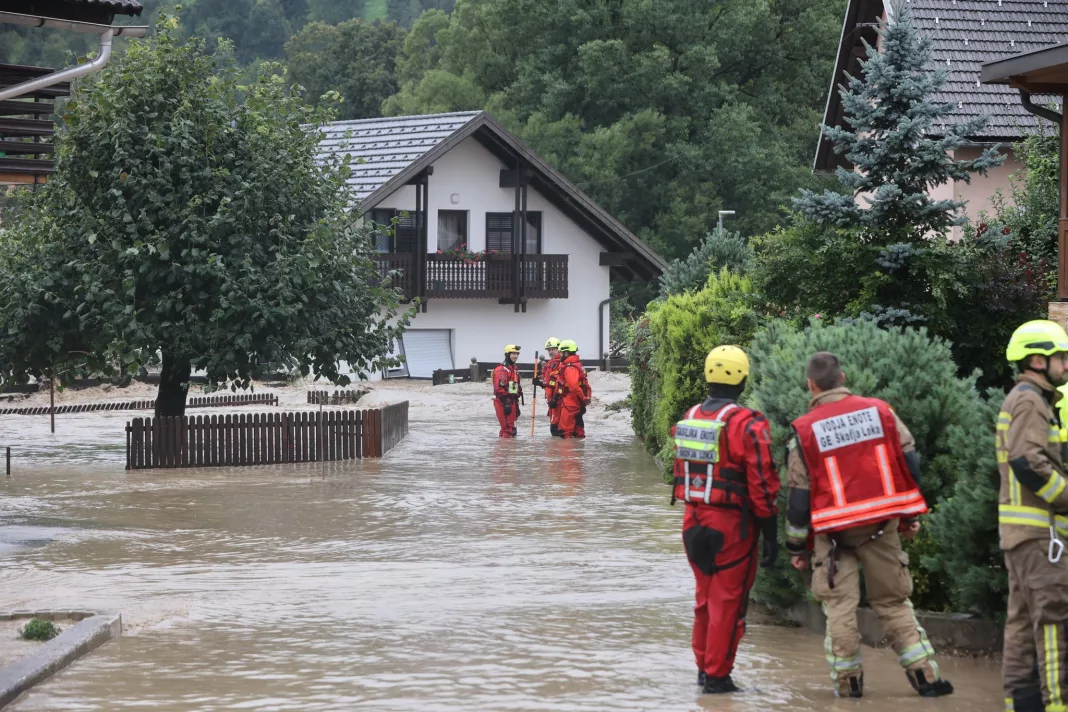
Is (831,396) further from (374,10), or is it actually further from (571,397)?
(374,10)

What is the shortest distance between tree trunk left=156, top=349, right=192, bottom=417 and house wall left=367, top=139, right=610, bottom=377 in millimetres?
21046

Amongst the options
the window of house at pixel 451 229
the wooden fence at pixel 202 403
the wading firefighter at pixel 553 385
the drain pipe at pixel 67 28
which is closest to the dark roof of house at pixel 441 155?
the window of house at pixel 451 229

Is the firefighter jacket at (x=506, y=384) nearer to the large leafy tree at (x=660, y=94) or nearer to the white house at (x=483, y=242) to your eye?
the white house at (x=483, y=242)

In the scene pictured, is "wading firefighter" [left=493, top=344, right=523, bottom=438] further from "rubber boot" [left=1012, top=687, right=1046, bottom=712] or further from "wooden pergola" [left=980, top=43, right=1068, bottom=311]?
"rubber boot" [left=1012, top=687, right=1046, bottom=712]

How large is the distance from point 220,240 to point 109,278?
1622 mm

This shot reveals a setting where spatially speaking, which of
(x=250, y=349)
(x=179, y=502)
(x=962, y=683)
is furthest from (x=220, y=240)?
(x=962, y=683)

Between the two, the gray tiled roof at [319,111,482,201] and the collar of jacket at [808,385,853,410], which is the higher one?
the gray tiled roof at [319,111,482,201]

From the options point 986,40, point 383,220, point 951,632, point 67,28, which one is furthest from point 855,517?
point 383,220

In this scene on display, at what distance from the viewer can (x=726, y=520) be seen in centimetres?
854

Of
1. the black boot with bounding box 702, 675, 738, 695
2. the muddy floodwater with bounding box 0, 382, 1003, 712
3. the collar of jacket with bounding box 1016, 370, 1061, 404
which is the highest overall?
the collar of jacket with bounding box 1016, 370, 1061, 404

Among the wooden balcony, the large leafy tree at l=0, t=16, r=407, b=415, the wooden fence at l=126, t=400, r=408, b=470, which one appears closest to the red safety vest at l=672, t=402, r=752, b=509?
the large leafy tree at l=0, t=16, r=407, b=415

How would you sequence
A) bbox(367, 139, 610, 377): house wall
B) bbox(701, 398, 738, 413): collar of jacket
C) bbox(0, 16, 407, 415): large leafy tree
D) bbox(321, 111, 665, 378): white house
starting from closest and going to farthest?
bbox(701, 398, 738, 413): collar of jacket, bbox(0, 16, 407, 415): large leafy tree, bbox(321, 111, 665, 378): white house, bbox(367, 139, 610, 377): house wall

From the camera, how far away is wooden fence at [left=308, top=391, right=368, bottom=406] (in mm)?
38969

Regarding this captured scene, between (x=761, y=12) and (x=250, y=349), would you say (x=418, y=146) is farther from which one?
(x=250, y=349)
